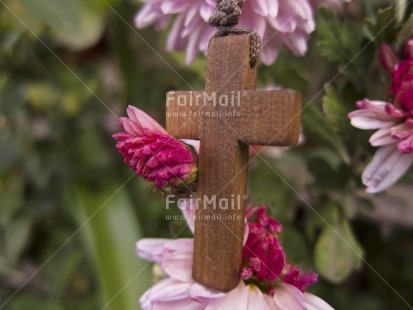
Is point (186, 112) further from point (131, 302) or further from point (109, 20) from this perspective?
point (109, 20)

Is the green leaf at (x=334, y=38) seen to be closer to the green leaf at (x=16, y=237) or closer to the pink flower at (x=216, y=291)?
the pink flower at (x=216, y=291)

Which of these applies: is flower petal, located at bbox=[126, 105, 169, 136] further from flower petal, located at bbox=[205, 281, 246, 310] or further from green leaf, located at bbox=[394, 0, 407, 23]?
green leaf, located at bbox=[394, 0, 407, 23]

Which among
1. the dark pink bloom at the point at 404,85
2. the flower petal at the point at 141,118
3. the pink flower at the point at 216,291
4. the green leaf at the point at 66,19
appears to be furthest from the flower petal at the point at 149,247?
the green leaf at the point at 66,19

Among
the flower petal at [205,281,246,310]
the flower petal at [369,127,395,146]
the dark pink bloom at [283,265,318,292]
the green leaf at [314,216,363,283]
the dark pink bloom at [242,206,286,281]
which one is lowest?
the green leaf at [314,216,363,283]

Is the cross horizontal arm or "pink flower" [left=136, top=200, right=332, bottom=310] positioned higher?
the cross horizontal arm

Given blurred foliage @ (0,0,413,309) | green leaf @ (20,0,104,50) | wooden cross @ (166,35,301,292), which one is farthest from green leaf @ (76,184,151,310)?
wooden cross @ (166,35,301,292)

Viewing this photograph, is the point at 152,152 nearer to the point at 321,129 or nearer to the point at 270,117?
the point at 270,117
